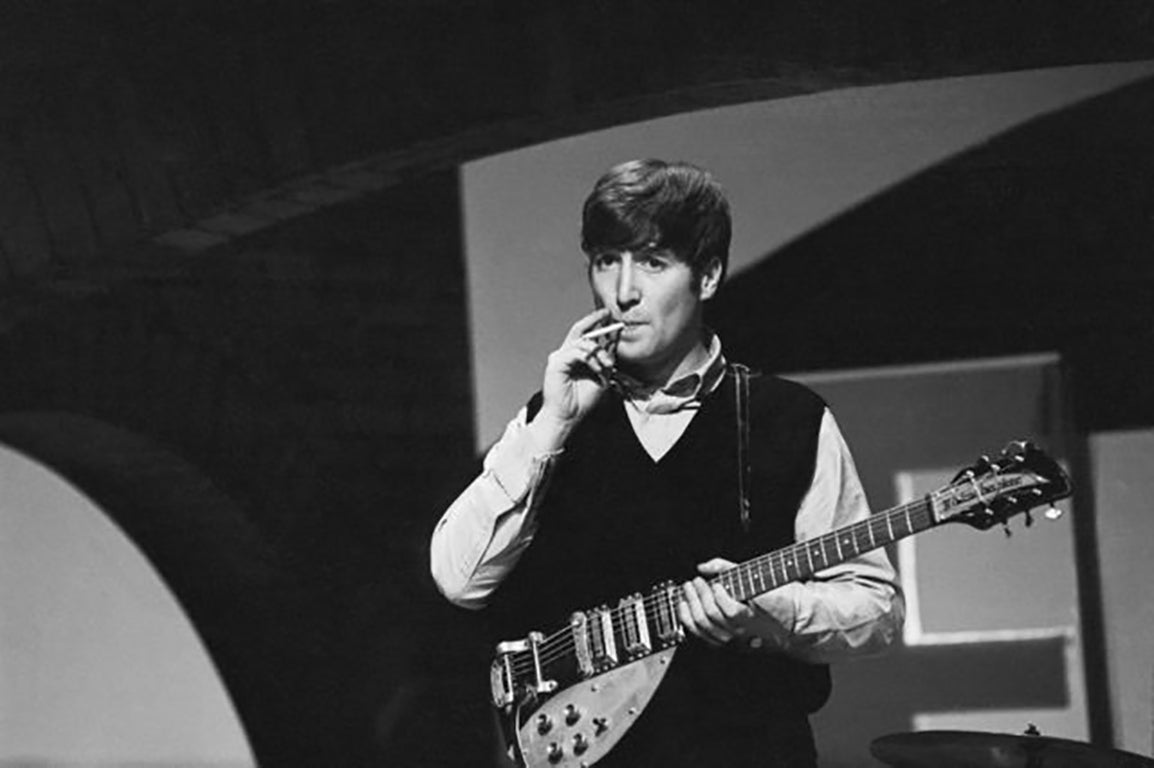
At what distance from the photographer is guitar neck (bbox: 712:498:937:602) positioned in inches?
98.1

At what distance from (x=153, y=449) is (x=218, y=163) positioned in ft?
1.55

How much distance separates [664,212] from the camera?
2.82 m

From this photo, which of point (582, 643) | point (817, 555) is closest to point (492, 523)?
point (582, 643)

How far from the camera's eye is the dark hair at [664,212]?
9.21ft

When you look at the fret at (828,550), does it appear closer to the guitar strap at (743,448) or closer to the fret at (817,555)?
the fret at (817,555)

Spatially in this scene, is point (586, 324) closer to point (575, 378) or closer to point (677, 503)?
point (575, 378)

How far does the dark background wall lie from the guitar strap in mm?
526

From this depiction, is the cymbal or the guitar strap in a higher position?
the guitar strap

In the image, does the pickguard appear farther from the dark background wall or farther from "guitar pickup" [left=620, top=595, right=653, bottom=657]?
the dark background wall

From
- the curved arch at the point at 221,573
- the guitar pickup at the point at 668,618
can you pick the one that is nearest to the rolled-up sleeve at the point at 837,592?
the guitar pickup at the point at 668,618

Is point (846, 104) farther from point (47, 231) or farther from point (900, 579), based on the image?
point (47, 231)

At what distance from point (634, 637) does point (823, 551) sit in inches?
11.4

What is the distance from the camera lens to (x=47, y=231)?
3.28 m

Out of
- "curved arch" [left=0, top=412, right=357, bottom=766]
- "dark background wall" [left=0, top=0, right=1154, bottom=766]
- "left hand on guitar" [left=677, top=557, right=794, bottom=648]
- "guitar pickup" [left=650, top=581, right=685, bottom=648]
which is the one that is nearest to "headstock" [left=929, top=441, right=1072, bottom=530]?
"left hand on guitar" [left=677, top=557, right=794, bottom=648]
